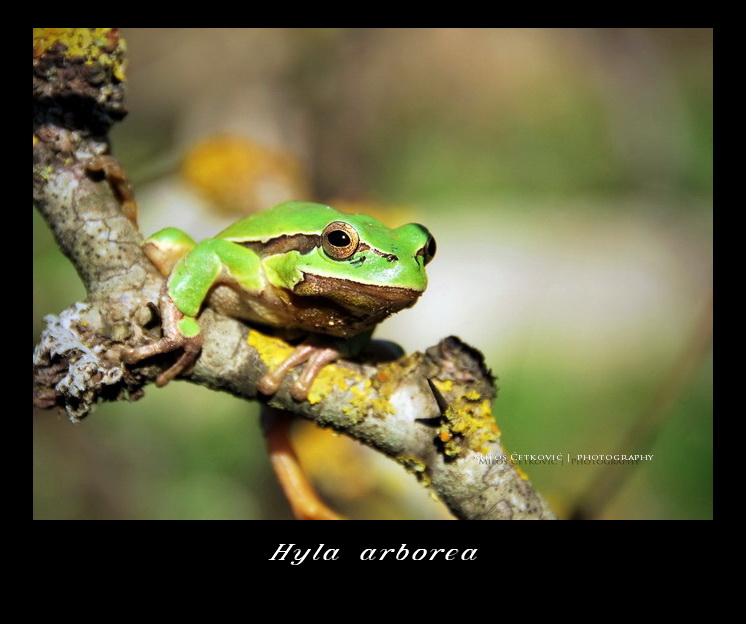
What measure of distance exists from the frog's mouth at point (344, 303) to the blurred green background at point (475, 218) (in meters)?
1.98

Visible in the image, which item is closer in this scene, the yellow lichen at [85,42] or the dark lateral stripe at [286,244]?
the yellow lichen at [85,42]

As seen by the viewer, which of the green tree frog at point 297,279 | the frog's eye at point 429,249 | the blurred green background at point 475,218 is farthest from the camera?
the blurred green background at point 475,218

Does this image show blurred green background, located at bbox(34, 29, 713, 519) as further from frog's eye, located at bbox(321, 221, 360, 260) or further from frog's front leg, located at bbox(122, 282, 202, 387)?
frog's front leg, located at bbox(122, 282, 202, 387)

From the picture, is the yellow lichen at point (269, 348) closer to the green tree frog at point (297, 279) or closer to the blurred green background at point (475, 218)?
the green tree frog at point (297, 279)

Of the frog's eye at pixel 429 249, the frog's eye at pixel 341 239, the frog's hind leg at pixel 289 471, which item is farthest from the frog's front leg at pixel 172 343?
the frog's eye at pixel 429 249

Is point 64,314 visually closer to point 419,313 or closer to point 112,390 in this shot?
point 112,390

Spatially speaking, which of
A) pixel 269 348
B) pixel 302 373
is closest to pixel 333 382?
pixel 302 373

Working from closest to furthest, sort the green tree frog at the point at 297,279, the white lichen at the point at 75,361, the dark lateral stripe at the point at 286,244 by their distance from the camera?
1. the white lichen at the point at 75,361
2. the green tree frog at the point at 297,279
3. the dark lateral stripe at the point at 286,244

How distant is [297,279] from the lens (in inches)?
88.4

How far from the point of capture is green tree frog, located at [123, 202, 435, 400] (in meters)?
2.12

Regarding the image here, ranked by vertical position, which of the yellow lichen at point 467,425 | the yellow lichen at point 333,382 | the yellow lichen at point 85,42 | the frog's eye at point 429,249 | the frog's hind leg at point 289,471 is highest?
the yellow lichen at point 85,42

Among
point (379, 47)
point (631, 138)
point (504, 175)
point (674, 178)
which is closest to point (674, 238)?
point (674, 178)

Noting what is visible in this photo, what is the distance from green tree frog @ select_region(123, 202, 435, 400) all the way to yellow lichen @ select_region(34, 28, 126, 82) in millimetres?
661

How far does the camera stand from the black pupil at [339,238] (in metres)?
2.19
